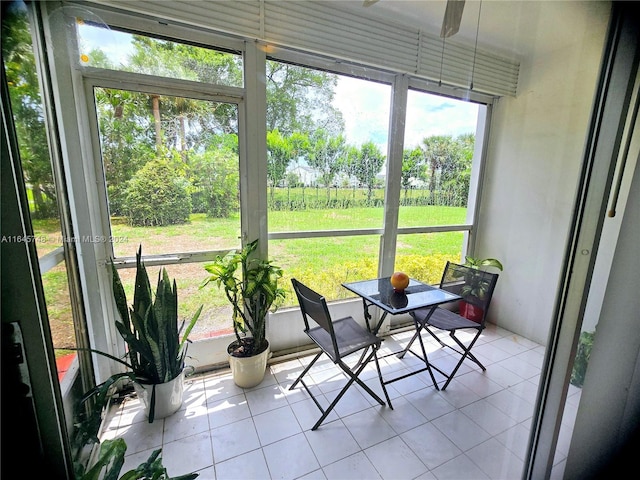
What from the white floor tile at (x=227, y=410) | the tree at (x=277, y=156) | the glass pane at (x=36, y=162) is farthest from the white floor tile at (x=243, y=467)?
the tree at (x=277, y=156)

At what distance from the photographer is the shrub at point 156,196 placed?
6.24ft

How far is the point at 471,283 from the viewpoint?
8.02ft

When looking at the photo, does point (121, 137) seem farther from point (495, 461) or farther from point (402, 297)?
point (495, 461)

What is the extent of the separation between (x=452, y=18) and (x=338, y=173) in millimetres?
1323

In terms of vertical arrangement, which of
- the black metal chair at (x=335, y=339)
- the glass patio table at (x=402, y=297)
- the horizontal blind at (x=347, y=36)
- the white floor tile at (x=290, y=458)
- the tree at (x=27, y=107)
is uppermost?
the horizontal blind at (x=347, y=36)

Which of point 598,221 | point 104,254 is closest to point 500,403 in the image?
A: point 598,221

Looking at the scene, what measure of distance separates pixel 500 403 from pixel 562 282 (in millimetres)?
1442

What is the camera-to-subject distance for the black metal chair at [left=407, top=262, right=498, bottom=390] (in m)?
2.23

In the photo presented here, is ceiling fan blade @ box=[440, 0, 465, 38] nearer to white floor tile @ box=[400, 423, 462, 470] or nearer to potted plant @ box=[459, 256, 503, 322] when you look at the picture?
potted plant @ box=[459, 256, 503, 322]

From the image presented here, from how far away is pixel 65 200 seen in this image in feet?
4.94

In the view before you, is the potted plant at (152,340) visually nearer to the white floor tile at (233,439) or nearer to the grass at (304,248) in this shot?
the grass at (304,248)

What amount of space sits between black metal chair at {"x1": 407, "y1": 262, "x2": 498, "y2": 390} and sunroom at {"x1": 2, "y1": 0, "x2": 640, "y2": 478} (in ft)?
0.83

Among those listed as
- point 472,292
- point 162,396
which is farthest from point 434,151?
point 162,396

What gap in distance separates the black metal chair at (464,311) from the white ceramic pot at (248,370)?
52.4 inches
